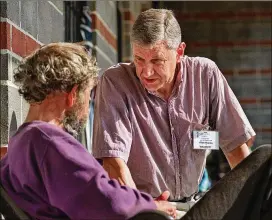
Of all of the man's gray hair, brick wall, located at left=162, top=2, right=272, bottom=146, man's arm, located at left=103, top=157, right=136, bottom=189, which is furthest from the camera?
brick wall, located at left=162, top=2, right=272, bottom=146

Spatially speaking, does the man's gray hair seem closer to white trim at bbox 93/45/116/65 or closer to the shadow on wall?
the shadow on wall

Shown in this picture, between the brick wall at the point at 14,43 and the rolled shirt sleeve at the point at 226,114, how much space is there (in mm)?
668

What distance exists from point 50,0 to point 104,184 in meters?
1.46

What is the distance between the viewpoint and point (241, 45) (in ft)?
26.0

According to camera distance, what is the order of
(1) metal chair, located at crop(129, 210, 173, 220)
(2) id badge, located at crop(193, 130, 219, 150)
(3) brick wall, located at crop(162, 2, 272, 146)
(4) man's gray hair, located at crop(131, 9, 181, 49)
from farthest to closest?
(3) brick wall, located at crop(162, 2, 272, 146) → (2) id badge, located at crop(193, 130, 219, 150) → (4) man's gray hair, located at crop(131, 9, 181, 49) → (1) metal chair, located at crop(129, 210, 173, 220)

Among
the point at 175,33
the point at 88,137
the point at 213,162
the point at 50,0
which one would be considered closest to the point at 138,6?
the point at 213,162

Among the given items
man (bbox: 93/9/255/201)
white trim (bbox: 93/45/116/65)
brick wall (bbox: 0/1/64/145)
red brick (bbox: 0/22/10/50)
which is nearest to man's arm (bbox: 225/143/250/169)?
man (bbox: 93/9/255/201)

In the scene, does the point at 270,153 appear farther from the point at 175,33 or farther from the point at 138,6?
the point at 138,6

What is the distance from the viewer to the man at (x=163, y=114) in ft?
8.41

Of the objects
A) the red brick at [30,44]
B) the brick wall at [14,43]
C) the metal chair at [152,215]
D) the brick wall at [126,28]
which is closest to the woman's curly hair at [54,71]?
the metal chair at [152,215]

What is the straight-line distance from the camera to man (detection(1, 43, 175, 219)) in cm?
180

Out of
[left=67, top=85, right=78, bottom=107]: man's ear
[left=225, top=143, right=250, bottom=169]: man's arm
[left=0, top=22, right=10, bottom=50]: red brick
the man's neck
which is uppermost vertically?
[left=0, top=22, right=10, bottom=50]: red brick

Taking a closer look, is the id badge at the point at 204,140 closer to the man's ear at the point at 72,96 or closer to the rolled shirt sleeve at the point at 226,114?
the rolled shirt sleeve at the point at 226,114

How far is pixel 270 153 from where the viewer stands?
182 centimetres
